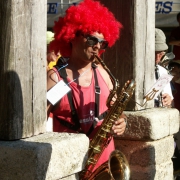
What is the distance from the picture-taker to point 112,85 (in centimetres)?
455

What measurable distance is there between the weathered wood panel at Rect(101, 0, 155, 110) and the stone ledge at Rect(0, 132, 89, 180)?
1.70 meters

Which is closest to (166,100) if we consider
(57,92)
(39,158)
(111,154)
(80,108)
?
(111,154)

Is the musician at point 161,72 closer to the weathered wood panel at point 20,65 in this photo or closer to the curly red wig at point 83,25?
the curly red wig at point 83,25

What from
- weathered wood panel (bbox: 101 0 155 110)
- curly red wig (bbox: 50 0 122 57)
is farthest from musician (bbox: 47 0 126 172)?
weathered wood panel (bbox: 101 0 155 110)

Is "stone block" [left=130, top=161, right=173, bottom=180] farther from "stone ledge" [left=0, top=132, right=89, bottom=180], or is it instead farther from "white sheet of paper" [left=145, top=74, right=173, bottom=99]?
"stone ledge" [left=0, top=132, right=89, bottom=180]

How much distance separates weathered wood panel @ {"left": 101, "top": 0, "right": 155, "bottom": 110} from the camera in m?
5.12

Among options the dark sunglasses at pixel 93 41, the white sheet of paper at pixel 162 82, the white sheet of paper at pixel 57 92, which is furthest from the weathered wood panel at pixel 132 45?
the white sheet of paper at pixel 57 92

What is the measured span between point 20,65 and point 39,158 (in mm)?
569

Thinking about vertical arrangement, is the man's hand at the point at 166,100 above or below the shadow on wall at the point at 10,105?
below

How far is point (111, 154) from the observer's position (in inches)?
170

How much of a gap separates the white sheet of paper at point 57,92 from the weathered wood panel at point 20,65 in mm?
355

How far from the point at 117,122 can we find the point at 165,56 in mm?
2546

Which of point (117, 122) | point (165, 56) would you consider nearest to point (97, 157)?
point (117, 122)

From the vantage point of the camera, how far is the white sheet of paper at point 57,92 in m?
3.94
